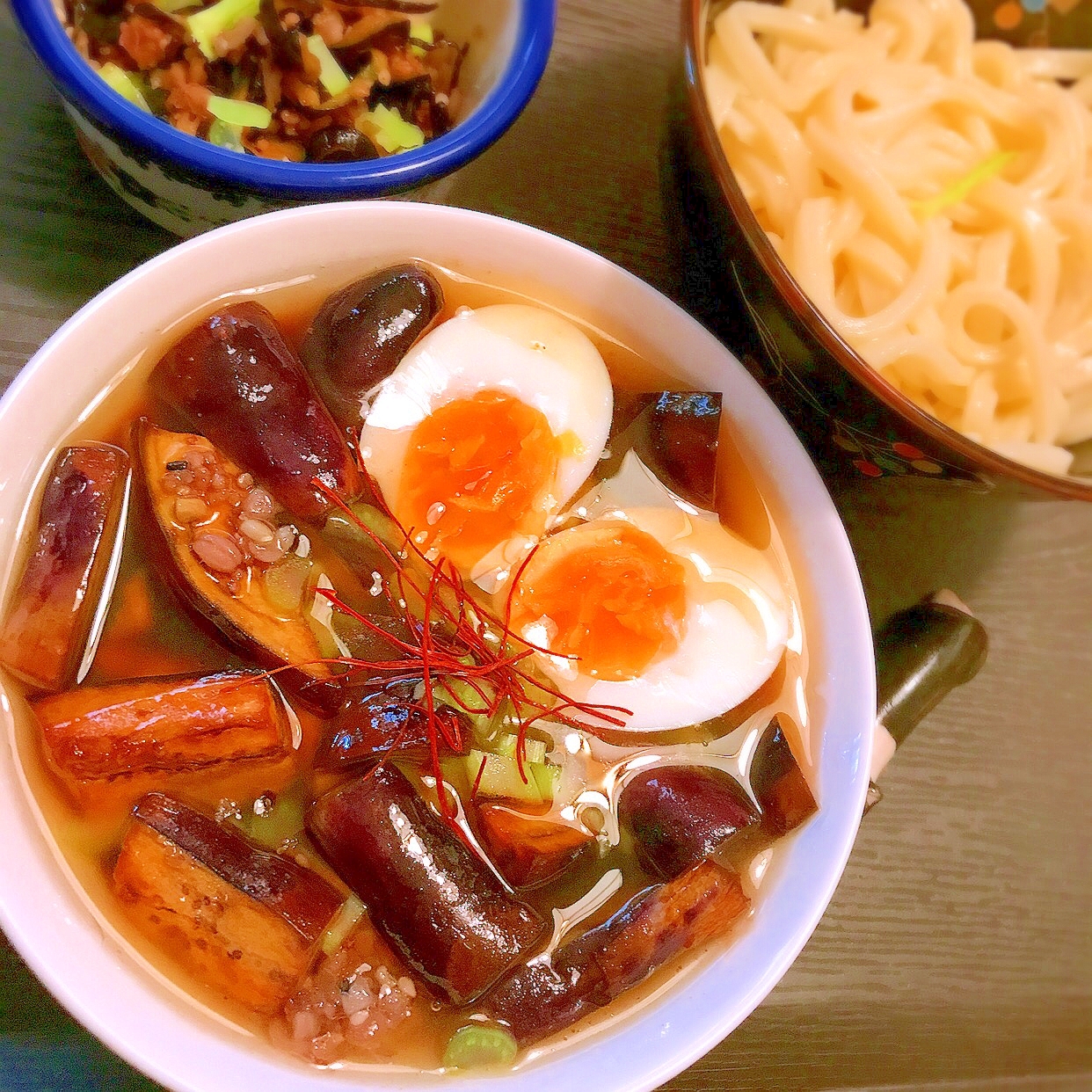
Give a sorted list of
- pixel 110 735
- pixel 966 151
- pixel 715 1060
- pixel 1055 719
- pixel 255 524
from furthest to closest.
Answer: pixel 1055 719 → pixel 966 151 → pixel 715 1060 → pixel 255 524 → pixel 110 735

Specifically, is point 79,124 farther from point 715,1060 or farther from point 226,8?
point 715,1060

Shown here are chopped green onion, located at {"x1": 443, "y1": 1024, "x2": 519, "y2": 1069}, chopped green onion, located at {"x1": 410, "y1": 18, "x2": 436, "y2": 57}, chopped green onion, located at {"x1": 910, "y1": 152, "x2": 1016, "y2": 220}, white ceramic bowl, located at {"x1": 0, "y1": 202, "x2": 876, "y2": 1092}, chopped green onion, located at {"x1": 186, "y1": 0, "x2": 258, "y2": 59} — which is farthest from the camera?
chopped green onion, located at {"x1": 910, "y1": 152, "x2": 1016, "y2": 220}

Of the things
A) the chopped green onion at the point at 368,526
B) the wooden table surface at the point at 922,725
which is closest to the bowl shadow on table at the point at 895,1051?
the wooden table surface at the point at 922,725

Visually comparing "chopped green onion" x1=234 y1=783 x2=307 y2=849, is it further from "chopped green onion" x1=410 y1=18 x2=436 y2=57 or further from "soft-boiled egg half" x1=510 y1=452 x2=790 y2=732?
"chopped green onion" x1=410 y1=18 x2=436 y2=57

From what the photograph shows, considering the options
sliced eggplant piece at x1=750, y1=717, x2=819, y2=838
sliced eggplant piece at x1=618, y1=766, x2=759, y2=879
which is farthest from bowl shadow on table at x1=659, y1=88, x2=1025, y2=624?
sliced eggplant piece at x1=618, y1=766, x2=759, y2=879

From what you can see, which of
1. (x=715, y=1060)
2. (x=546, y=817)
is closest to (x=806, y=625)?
(x=546, y=817)

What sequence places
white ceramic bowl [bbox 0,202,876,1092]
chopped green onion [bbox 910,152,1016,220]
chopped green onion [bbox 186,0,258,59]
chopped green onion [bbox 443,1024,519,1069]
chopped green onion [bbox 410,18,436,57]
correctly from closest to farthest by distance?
1. white ceramic bowl [bbox 0,202,876,1092]
2. chopped green onion [bbox 443,1024,519,1069]
3. chopped green onion [bbox 186,0,258,59]
4. chopped green onion [bbox 410,18,436,57]
5. chopped green onion [bbox 910,152,1016,220]
